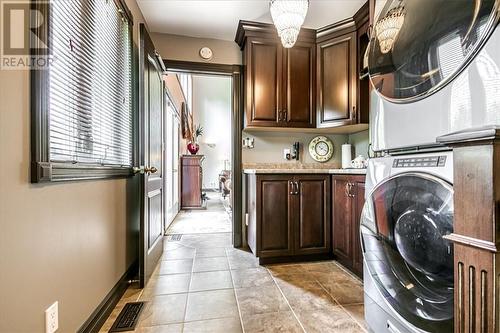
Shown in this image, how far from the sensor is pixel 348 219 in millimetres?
2293

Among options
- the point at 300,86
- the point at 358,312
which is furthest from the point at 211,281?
the point at 300,86

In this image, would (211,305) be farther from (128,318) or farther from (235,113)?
(235,113)

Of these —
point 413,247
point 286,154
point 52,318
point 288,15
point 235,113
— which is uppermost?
point 288,15

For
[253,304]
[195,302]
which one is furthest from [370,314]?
[195,302]

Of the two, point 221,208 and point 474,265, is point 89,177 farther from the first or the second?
point 221,208

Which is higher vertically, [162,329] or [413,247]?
[413,247]

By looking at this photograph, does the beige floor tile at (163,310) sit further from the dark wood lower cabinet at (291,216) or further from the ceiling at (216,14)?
the ceiling at (216,14)

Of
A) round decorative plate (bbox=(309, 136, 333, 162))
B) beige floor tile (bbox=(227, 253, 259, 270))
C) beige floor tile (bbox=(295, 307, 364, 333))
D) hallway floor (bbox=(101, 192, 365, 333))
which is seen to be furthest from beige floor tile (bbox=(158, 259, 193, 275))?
round decorative plate (bbox=(309, 136, 333, 162))

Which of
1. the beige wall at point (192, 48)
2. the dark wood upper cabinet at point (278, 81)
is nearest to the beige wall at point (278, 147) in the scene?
the dark wood upper cabinet at point (278, 81)

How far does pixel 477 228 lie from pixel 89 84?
1.84 m

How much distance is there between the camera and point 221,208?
19.7 ft

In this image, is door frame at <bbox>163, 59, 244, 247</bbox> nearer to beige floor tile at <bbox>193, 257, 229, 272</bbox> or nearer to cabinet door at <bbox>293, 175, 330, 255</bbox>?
beige floor tile at <bbox>193, 257, 229, 272</bbox>

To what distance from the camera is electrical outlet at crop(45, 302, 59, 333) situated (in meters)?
1.09

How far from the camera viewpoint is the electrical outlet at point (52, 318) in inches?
42.8
